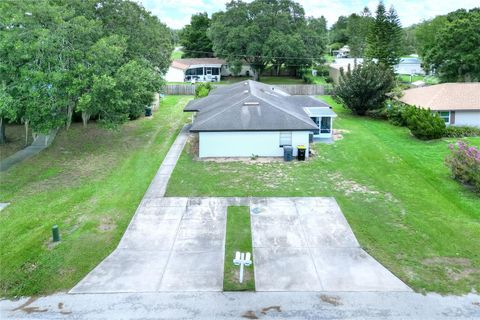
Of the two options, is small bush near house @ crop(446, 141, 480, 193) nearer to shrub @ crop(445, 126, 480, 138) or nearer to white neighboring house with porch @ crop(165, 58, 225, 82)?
shrub @ crop(445, 126, 480, 138)

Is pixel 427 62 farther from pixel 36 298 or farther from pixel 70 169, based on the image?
pixel 36 298

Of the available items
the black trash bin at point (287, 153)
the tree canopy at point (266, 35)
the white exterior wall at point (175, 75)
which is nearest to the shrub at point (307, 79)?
the tree canopy at point (266, 35)

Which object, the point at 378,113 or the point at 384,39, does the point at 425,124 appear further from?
the point at 384,39

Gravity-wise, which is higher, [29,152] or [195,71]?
[195,71]

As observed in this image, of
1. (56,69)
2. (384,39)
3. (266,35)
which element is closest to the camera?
(56,69)

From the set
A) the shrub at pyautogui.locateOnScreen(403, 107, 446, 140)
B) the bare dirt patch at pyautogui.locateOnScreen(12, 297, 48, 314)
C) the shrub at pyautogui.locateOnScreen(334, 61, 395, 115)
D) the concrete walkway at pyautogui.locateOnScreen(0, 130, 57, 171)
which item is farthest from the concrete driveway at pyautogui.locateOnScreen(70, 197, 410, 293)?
the shrub at pyautogui.locateOnScreen(334, 61, 395, 115)

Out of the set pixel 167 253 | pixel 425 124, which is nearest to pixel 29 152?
pixel 167 253

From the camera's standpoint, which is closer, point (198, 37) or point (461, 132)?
point (461, 132)
